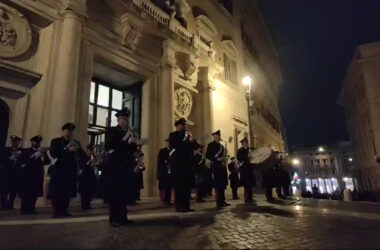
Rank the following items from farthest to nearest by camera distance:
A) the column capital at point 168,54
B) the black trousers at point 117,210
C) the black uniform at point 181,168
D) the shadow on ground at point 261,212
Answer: the column capital at point 168,54 → the black uniform at point 181,168 → the shadow on ground at point 261,212 → the black trousers at point 117,210

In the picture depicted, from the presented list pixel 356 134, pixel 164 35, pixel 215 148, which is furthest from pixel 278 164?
pixel 356 134

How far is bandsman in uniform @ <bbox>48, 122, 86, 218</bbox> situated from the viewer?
6039mm

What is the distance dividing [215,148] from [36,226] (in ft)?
17.0

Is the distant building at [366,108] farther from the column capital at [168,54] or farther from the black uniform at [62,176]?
Answer: the black uniform at [62,176]

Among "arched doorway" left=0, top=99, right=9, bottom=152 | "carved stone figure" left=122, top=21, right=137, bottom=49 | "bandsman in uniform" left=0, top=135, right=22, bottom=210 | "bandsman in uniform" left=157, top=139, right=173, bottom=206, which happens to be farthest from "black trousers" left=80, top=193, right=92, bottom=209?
"carved stone figure" left=122, top=21, right=137, bottom=49

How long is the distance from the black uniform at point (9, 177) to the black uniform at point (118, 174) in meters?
3.99

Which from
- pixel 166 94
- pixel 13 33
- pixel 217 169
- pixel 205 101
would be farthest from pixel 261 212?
pixel 205 101

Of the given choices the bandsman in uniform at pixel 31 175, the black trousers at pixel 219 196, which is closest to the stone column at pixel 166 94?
the black trousers at pixel 219 196

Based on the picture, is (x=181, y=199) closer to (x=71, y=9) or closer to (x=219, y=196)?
(x=219, y=196)

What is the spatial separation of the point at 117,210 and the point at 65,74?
614 centimetres

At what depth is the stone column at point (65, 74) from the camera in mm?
8812

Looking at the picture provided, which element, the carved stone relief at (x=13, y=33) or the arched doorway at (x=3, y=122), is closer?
the carved stone relief at (x=13, y=33)

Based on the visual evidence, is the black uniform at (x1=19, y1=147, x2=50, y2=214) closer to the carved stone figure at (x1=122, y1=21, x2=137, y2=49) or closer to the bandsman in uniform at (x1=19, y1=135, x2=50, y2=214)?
the bandsman in uniform at (x1=19, y1=135, x2=50, y2=214)

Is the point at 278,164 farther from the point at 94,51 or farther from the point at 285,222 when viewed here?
the point at 94,51
